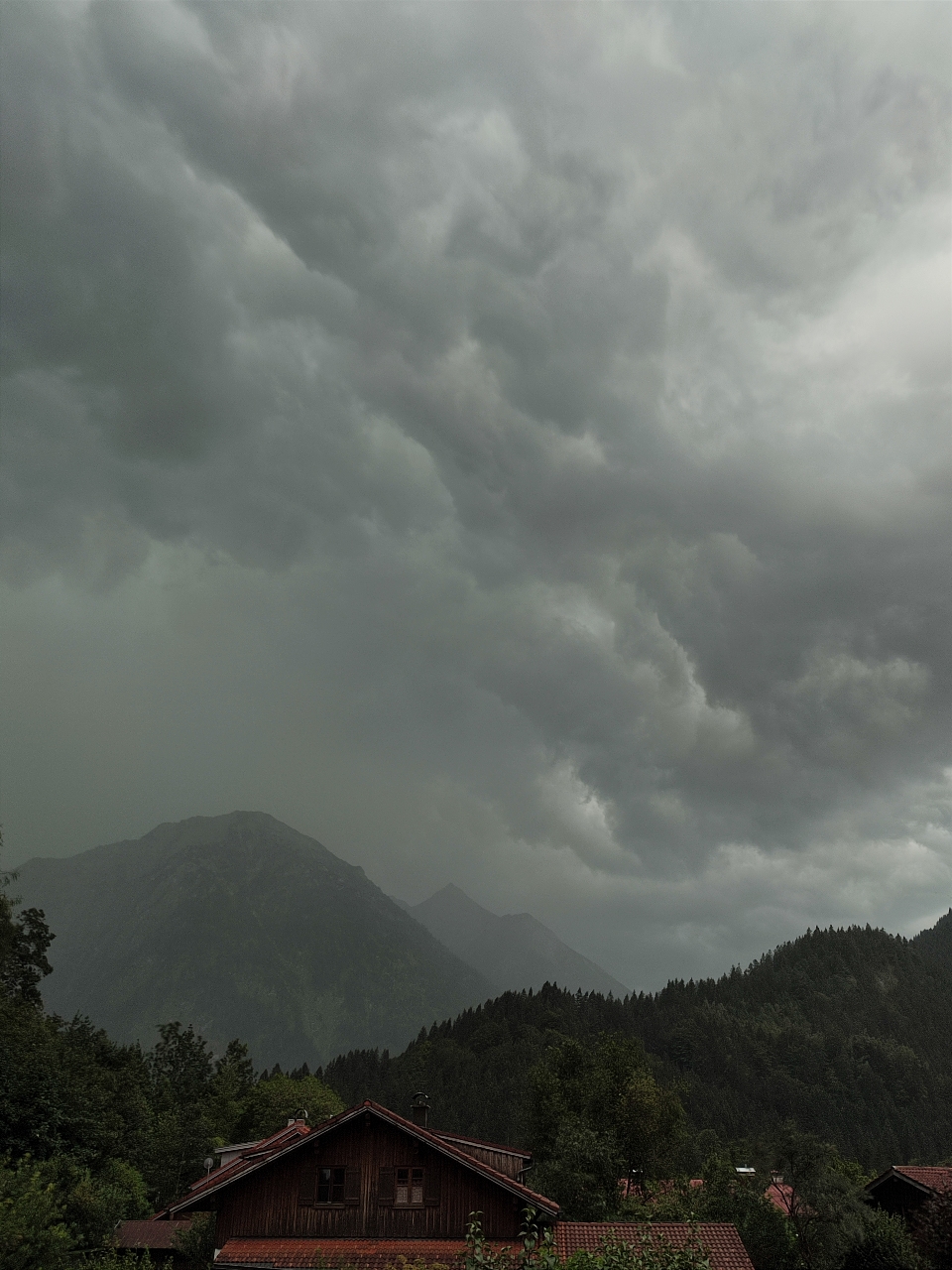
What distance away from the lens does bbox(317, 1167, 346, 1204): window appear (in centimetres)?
3997

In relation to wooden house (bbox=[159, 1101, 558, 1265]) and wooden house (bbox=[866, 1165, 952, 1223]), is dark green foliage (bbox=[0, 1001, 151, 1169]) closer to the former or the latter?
wooden house (bbox=[159, 1101, 558, 1265])

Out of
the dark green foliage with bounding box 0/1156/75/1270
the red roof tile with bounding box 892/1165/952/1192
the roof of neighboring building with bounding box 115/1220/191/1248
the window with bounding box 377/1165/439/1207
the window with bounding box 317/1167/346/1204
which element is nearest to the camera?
the dark green foliage with bounding box 0/1156/75/1270

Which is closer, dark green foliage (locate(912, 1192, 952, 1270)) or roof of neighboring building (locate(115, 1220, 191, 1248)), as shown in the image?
dark green foliage (locate(912, 1192, 952, 1270))

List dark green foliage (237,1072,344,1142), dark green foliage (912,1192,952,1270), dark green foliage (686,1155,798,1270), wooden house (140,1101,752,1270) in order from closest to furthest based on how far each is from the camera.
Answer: dark green foliage (912,1192,952,1270) → wooden house (140,1101,752,1270) → dark green foliage (686,1155,798,1270) → dark green foliage (237,1072,344,1142)

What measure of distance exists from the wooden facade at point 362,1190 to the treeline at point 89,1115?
7.94 metres

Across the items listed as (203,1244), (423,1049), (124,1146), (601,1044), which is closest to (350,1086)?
(423,1049)

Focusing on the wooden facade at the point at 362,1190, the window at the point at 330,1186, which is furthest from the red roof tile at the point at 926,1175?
the window at the point at 330,1186

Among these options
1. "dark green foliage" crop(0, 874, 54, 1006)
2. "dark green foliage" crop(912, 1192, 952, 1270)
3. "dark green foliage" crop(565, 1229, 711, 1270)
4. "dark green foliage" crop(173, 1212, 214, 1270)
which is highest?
"dark green foliage" crop(0, 874, 54, 1006)

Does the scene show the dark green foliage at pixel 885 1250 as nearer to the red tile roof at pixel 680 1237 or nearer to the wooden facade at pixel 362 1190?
the red tile roof at pixel 680 1237

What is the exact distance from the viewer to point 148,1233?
2616 inches

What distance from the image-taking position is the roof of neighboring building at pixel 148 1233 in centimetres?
6369

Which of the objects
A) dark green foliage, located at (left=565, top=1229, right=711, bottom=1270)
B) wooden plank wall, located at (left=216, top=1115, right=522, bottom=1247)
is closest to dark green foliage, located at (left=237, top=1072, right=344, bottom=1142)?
wooden plank wall, located at (left=216, top=1115, right=522, bottom=1247)

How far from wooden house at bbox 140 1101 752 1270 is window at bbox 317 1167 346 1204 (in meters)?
0.04

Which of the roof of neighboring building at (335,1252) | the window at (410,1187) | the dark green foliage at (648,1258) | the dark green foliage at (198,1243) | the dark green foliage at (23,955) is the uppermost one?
the dark green foliage at (23,955)
